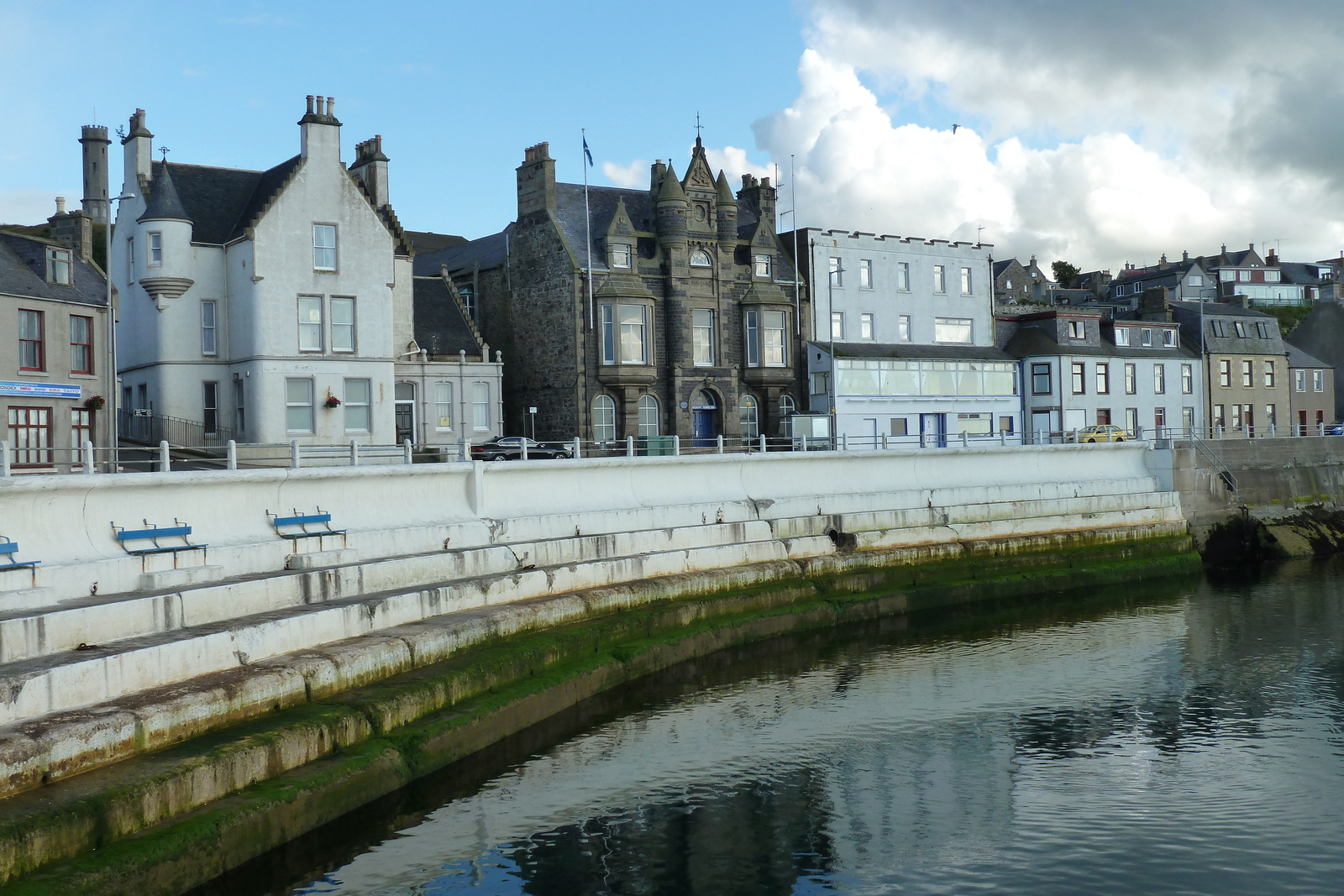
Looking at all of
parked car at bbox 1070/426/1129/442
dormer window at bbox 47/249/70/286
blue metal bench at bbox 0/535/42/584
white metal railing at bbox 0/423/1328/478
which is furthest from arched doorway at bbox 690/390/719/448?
blue metal bench at bbox 0/535/42/584

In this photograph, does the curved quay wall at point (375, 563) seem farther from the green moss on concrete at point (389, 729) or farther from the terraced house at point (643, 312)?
the terraced house at point (643, 312)

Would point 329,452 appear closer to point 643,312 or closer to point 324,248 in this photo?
point 324,248

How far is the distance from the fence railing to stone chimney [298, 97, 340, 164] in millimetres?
9528

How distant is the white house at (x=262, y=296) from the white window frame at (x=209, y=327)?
0.13 ft

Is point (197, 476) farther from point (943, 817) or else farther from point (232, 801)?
point (943, 817)

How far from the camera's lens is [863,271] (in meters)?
57.7

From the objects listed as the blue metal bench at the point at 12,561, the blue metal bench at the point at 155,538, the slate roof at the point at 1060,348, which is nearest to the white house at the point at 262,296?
the blue metal bench at the point at 155,538

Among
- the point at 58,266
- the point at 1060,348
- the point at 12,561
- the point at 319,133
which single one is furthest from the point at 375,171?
the point at 1060,348

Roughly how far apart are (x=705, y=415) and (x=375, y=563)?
3093cm

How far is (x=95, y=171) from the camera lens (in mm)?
60875

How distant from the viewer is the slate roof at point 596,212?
4966 cm

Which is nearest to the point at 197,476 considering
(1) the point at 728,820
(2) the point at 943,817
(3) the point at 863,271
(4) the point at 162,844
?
(4) the point at 162,844

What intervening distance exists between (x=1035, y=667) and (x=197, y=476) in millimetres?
17391

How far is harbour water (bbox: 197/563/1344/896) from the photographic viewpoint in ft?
47.5
